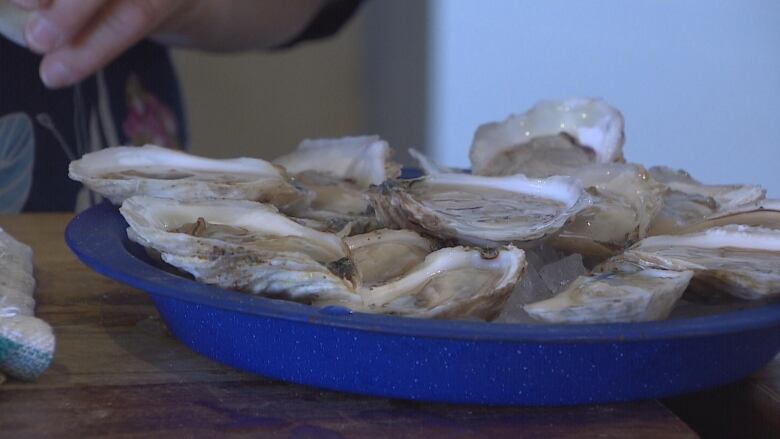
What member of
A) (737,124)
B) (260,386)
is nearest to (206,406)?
(260,386)

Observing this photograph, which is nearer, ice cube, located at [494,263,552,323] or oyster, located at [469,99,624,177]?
ice cube, located at [494,263,552,323]

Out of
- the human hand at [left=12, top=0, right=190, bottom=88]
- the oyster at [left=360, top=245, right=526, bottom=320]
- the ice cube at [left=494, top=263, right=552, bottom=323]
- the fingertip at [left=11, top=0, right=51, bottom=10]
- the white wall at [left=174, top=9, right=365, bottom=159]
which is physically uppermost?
the fingertip at [left=11, top=0, right=51, bottom=10]

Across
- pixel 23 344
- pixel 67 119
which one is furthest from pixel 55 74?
pixel 23 344

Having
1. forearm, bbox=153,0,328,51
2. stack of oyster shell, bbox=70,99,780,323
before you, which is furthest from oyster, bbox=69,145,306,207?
forearm, bbox=153,0,328,51

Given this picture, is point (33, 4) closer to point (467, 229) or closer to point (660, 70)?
point (467, 229)

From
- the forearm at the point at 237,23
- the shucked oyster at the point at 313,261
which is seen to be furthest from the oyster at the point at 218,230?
the forearm at the point at 237,23

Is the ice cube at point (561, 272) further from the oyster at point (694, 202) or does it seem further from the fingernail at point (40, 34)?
the fingernail at point (40, 34)

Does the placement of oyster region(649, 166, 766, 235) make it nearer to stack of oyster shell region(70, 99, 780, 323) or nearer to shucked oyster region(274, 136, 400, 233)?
stack of oyster shell region(70, 99, 780, 323)
